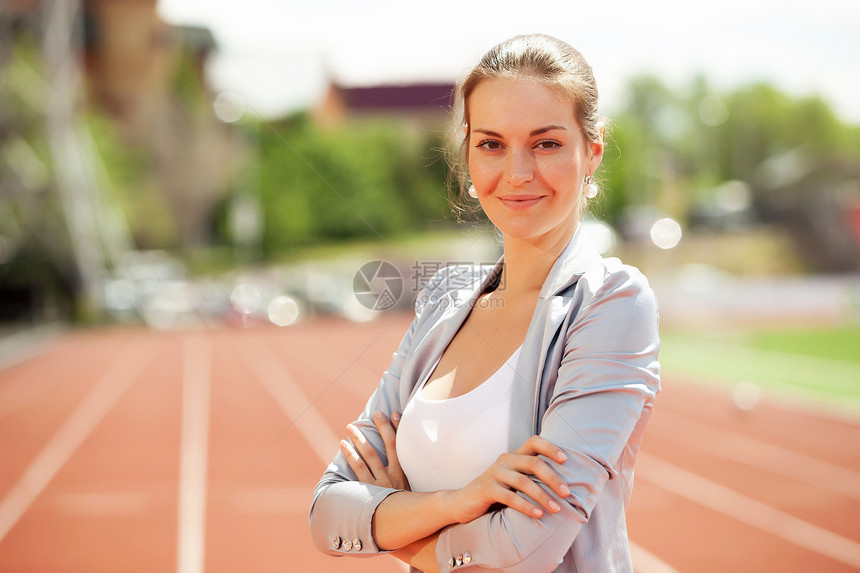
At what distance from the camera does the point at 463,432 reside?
136 cm

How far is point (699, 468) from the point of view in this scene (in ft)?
23.4

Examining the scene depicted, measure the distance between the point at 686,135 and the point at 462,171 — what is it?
49.1m

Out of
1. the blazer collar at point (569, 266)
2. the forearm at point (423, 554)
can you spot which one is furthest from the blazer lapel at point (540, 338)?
the forearm at point (423, 554)

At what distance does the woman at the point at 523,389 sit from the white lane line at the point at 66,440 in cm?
520

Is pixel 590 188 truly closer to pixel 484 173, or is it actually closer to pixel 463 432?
pixel 484 173

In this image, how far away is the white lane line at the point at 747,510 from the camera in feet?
17.6

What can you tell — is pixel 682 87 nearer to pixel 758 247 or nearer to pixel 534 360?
pixel 758 247

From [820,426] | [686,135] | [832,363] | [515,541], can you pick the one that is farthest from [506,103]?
[686,135]

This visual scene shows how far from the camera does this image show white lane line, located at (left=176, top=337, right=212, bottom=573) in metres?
5.32

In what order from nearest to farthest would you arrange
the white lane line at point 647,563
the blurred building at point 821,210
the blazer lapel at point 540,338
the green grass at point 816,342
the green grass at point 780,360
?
the blazer lapel at point 540,338 → the white lane line at point 647,563 → the green grass at point 780,360 → the green grass at point 816,342 → the blurred building at point 821,210

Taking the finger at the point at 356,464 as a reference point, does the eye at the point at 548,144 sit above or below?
above

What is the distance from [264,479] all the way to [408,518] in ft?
19.4

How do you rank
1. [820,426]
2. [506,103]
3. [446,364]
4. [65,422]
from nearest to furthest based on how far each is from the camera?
[506,103], [446,364], [820,426], [65,422]

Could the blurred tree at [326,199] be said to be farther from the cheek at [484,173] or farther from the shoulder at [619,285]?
the shoulder at [619,285]
